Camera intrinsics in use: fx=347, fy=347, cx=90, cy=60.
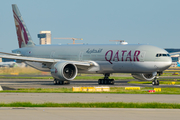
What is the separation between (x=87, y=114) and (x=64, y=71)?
29856mm

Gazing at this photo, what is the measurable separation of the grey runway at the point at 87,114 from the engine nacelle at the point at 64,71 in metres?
25.9

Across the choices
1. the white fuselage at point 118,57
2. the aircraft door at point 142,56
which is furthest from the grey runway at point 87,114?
the aircraft door at point 142,56

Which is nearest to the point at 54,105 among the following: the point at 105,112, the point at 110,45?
the point at 105,112

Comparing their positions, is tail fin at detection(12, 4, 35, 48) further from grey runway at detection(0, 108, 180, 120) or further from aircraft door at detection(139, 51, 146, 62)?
A: grey runway at detection(0, 108, 180, 120)

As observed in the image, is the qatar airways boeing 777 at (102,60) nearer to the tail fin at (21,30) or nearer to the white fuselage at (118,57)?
the white fuselage at (118,57)

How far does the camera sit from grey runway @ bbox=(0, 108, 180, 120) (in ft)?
50.3

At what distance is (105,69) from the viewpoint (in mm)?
46594

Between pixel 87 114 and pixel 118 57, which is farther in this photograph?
pixel 118 57

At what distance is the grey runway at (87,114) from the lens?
15337mm

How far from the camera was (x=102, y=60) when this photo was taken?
153ft

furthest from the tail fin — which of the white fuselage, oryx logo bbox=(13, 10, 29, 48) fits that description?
the white fuselage

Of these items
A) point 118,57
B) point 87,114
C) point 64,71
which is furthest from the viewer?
point 64,71

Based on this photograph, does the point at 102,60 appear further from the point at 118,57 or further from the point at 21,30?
the point at 21,30

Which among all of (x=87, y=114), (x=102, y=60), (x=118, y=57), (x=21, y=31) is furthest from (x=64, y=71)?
(x=87, y=114)
